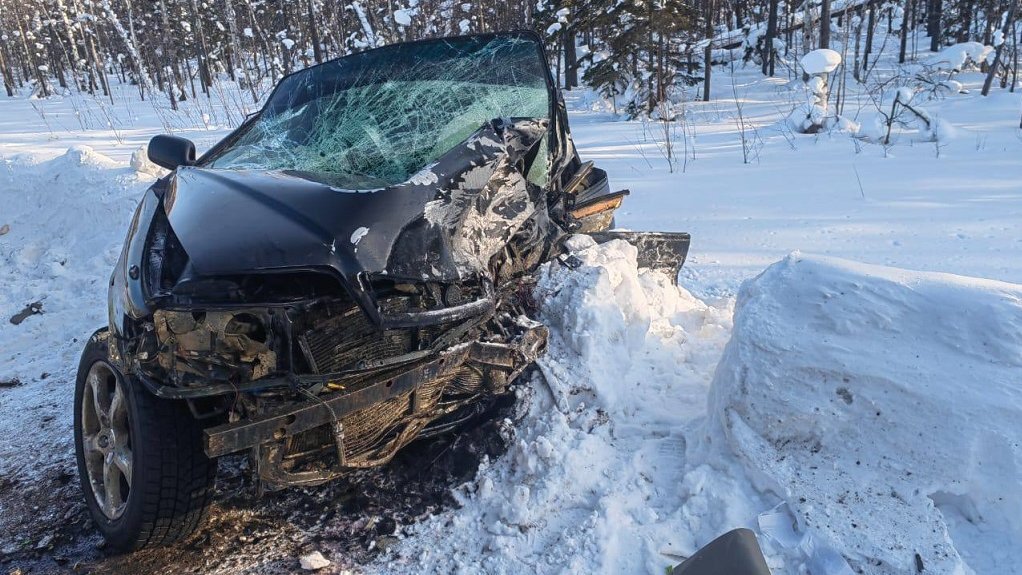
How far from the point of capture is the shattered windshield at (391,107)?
114 inches

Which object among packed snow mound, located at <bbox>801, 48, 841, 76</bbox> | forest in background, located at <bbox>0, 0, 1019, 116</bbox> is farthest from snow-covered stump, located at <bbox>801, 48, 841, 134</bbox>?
forest in background, located at <bbox>0, 0, 1019, 116</bbox>

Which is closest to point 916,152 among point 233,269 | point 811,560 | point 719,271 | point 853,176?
point 853,176

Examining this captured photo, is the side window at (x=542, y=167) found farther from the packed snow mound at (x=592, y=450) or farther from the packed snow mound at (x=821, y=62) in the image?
the packed snow mound at (x=821, y=62)

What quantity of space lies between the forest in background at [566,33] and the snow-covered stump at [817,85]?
0.38 m

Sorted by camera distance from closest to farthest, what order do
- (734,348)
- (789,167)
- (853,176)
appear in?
(734,348) < (853,176) < (789,167)

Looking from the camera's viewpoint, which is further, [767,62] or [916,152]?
[767,62]

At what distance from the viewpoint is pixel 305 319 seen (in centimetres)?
201

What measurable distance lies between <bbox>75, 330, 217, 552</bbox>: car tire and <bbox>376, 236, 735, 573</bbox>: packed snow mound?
0.76 meters

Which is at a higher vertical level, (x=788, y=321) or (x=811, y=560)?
(x=788, y=321)

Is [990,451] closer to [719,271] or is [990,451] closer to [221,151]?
[719,271]

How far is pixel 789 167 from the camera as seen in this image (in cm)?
765

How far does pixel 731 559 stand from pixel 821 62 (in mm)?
11734

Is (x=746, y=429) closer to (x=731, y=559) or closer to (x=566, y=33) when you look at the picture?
(x=731, y=559)

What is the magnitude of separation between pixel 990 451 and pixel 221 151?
358 centimetres
